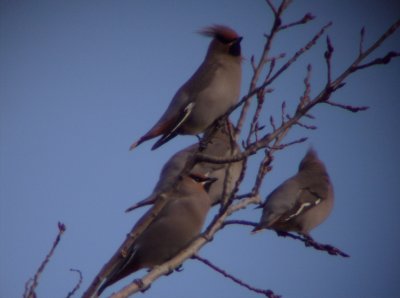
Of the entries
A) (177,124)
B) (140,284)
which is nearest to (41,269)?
(140,284)

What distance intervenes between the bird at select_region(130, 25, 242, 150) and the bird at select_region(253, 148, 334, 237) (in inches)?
44.6

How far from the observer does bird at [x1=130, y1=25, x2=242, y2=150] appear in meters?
4.89

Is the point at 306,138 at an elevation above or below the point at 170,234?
above

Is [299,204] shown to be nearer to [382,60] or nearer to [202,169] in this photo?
[202,169]

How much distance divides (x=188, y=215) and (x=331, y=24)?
5.20 ft

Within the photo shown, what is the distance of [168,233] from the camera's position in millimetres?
4086

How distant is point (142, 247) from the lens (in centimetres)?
396

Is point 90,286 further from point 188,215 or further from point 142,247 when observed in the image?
point 188,215

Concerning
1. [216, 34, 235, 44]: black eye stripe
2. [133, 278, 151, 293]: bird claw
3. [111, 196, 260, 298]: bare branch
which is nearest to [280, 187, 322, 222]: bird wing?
[216, 34, 235, 44]: black eye stripe

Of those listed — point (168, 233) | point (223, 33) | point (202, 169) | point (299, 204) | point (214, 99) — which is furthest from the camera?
point (299, 204)

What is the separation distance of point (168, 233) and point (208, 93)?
140cm

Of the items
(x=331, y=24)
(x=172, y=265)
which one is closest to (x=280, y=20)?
(x=331, y=24)

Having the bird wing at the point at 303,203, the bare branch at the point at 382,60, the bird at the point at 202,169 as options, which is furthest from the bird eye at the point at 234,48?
the bare branch at the point at 382,60

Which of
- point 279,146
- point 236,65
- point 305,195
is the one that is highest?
point 236,65
